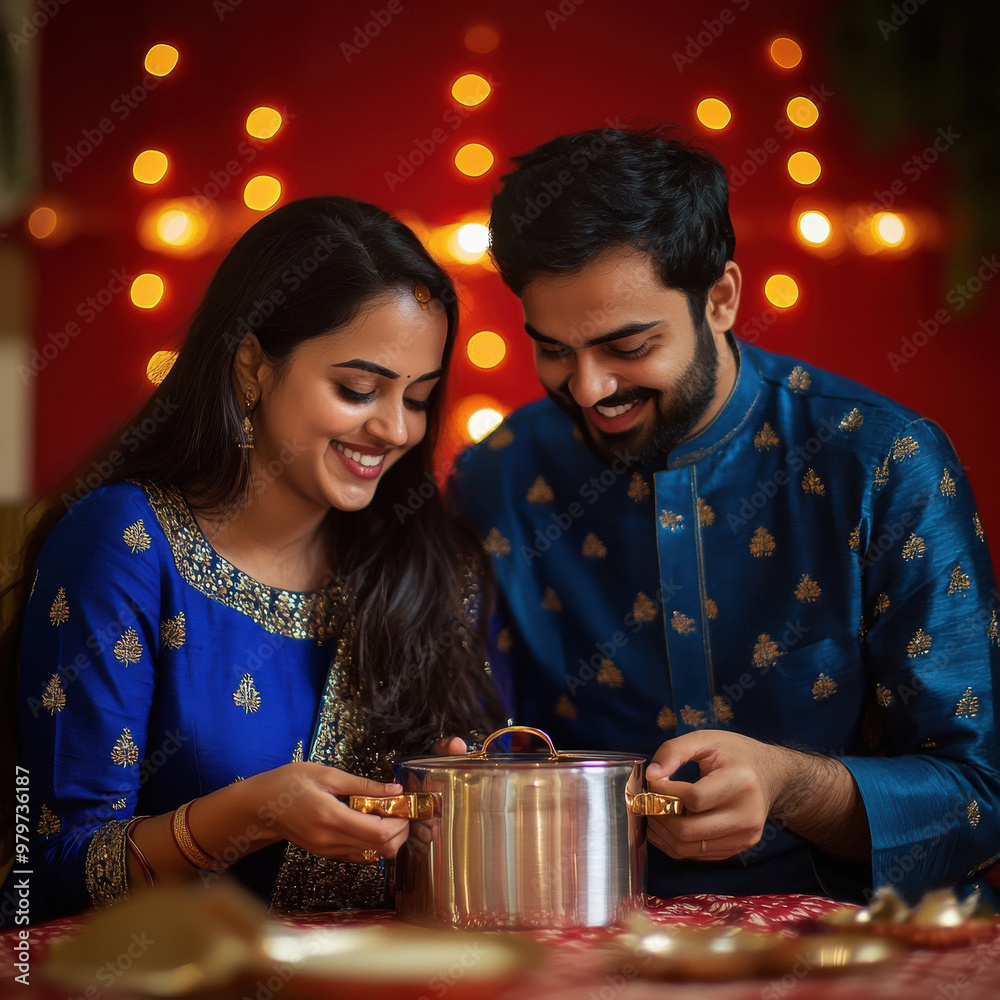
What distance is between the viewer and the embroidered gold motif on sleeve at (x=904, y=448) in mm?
1586

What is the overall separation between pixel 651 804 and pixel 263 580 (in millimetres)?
715

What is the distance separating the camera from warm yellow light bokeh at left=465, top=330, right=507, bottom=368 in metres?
2.92

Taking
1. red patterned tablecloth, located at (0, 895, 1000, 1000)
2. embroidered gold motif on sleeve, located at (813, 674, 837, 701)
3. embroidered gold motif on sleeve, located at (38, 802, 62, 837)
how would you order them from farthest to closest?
embroidered gold motif on sleeve, located at (813, 674, 837, 701)
embroidered gold motif on sleeve, located at (38, 802, 62, 837)
red patterned tablecloth, located at (0, 895, 1000, 1000)

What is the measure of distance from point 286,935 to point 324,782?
0.81ft

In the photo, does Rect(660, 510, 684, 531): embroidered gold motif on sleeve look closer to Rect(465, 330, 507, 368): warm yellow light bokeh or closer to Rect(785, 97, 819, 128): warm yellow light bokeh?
Rect(465, 330, 507, 368): warm yellow light bokeh

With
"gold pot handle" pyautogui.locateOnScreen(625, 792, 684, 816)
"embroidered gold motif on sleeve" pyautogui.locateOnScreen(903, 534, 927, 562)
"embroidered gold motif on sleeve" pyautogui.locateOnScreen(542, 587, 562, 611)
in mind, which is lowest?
"gold pot handle" pyautogui.locateOnScreen(625, 792, 684, 816)

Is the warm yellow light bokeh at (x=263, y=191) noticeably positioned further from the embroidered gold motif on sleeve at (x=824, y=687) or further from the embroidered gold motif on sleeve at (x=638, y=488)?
the embroidered gold motif on sleeve at (x=824, y=687)

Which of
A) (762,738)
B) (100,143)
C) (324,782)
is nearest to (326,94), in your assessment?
(100,143)

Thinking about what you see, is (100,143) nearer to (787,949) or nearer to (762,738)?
(762,738)

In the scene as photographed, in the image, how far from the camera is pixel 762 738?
1.60 metres

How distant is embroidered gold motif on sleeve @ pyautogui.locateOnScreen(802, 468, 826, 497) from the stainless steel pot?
72 centimetres

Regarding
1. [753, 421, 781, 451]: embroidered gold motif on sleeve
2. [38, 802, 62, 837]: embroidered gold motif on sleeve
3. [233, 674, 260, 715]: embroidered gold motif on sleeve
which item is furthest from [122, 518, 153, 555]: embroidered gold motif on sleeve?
[753, 421, 781, 451]: embroidered gold motif on sleeve

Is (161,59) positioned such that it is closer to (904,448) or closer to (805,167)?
(805,167)

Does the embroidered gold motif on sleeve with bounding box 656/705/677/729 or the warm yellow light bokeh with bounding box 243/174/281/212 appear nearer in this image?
the embroidered gold motif on sleeve with bounding box 656/705/677/729
